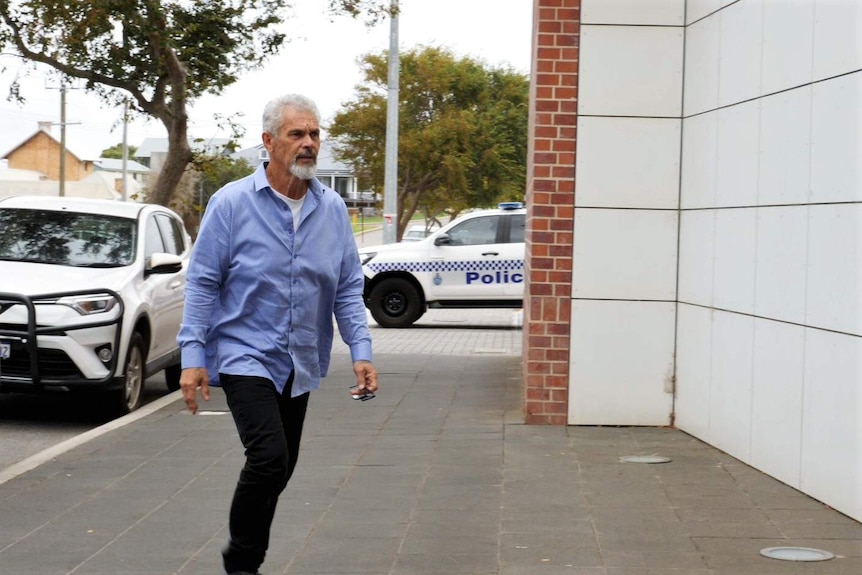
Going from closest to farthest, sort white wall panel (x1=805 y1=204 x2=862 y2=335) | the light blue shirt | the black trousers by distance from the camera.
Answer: the black trousers < the light blue shirt < white wall panel (x1=805 y1=204 x2=862 y2=335)

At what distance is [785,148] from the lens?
7.11m

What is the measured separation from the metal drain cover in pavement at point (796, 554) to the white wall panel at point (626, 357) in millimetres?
3388

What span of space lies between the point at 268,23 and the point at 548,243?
10851mm

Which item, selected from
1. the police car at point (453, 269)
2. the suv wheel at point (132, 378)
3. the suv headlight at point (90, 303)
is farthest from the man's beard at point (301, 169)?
the police car at point (453, 269)

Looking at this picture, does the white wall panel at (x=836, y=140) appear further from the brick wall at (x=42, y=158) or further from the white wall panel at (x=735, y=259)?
the brick wall at (x=42, y=158)

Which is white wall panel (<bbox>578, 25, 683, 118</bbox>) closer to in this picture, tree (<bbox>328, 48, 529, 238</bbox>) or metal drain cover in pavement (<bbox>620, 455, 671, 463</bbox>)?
metal drain cover in pavement (<bbox>620, 455, 671, 463</bbox>)

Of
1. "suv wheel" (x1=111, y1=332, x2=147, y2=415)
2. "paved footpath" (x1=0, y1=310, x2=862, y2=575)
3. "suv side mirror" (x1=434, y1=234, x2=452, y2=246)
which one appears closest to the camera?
"paved footpath" (x1=0, y1=310, x2=862, y2=575)

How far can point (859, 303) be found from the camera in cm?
613

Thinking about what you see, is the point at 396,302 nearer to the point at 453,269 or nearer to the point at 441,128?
the point at 453,269

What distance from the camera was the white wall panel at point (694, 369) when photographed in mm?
8456

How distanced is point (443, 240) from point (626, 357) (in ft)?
39.1

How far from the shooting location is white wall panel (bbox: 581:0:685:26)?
9.03 m

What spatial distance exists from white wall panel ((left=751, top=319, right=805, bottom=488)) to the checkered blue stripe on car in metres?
13.1

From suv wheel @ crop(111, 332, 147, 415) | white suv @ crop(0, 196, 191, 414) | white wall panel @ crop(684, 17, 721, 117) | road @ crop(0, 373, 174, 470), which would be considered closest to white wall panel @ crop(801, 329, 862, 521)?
white wall panel @ crop(684, 17, 721, 117)
